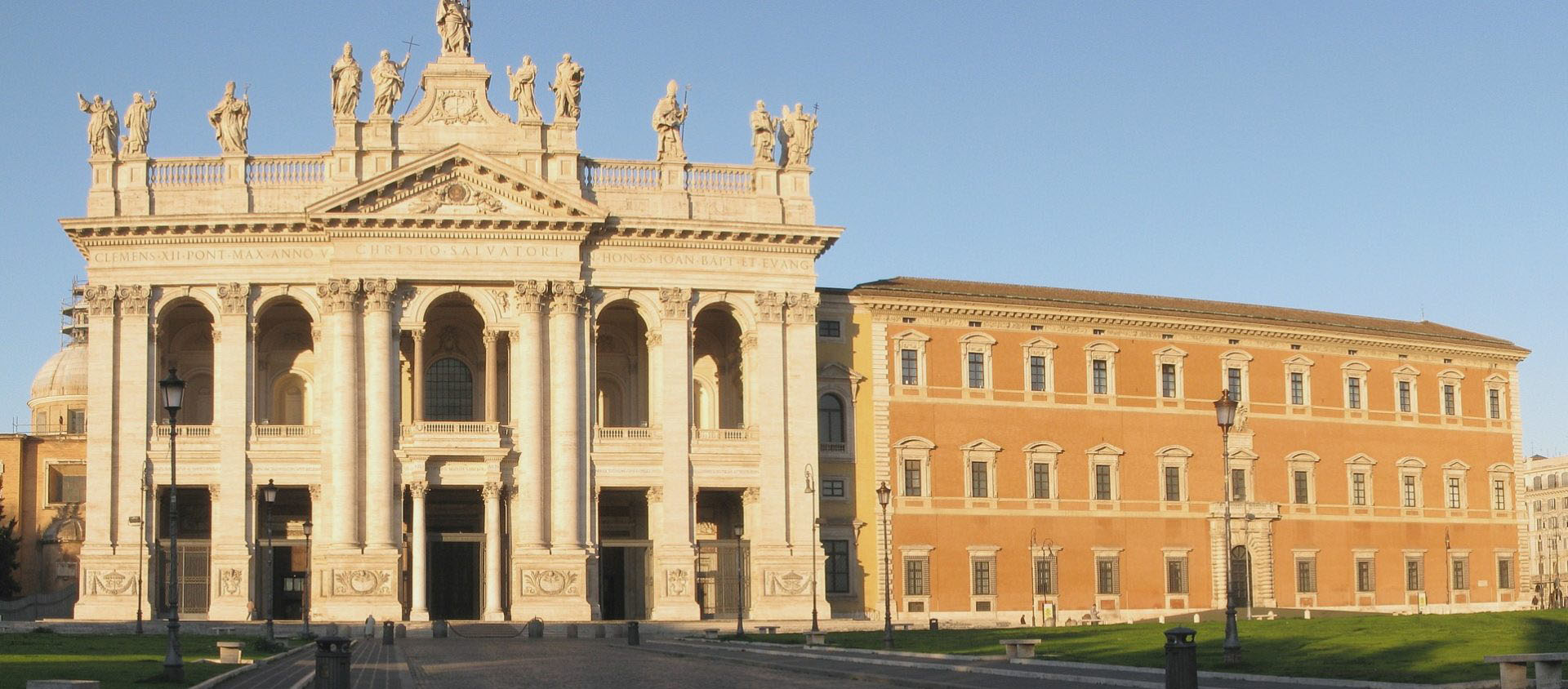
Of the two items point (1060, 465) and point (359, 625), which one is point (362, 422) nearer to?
point (359, 625)

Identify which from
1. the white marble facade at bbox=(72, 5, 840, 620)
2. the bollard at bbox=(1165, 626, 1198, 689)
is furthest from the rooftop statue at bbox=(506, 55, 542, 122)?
the bollard at bbox=(1165, 626, 1198, 689)

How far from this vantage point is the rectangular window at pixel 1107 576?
72.7m

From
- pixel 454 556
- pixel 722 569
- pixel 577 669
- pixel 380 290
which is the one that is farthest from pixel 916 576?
pixel 577 669

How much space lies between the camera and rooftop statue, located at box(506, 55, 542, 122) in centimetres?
6444

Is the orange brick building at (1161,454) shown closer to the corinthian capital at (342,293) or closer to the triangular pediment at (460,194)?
the triangular pediment at (460,194)

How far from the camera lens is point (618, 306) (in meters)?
66.8

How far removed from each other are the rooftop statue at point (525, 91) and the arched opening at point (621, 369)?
7.60m

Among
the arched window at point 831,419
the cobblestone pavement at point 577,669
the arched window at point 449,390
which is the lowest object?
the cobblestone pavement at point 577,669

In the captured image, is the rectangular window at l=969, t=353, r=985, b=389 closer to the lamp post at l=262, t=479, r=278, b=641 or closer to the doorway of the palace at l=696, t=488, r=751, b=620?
the doorway of the palace at l=696, t=488, r=751, b=620

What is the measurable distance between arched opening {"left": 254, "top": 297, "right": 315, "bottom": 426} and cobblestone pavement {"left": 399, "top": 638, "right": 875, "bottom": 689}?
1713 centimetres

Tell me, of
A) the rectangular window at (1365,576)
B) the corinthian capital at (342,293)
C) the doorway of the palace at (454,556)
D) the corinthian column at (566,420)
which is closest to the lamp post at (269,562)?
the doorway of the palace at (454,556)

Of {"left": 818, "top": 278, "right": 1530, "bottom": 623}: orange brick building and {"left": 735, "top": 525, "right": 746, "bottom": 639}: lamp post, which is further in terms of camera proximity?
{"left": 818, "top": 278, "right": 1530, "bottom": 623}: orange brick building

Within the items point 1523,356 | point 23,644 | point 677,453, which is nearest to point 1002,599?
point 677,453

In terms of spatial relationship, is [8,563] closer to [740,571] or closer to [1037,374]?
[740,571]
